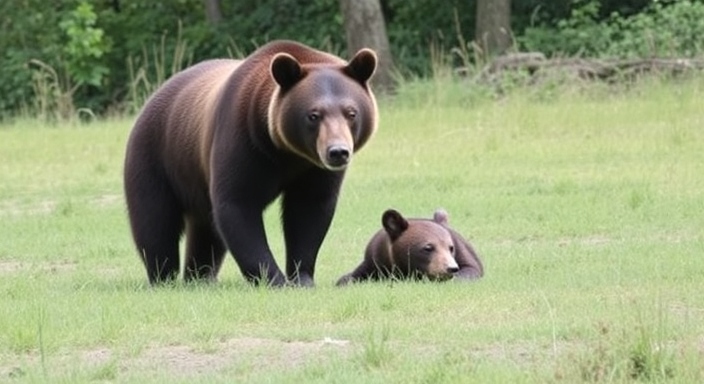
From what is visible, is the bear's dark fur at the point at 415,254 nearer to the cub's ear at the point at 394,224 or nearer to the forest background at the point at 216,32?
the cub's ear at the point at 394,224

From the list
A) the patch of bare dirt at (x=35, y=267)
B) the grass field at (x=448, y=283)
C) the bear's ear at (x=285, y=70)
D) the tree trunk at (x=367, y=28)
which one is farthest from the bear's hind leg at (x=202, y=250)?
the tree trunk at (x=367, y=28)

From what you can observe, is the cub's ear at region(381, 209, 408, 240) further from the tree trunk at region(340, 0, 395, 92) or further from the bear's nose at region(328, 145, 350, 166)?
the tree trunk at region(340, 0, 395, 92)

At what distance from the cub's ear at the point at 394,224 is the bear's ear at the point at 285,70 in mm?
1236

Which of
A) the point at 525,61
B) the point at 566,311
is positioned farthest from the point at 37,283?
the point at 525,61

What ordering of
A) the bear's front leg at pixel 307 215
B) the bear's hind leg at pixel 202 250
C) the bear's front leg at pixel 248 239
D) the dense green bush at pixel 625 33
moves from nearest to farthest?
the bear's front leg at pixel 248 239, the bear's front leg at pixel 307 215, the bear's hind leg at pixel 202 250, the dense green bush at pixel 625 33

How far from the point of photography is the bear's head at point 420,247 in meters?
11.4

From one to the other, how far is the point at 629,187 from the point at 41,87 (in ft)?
53.0

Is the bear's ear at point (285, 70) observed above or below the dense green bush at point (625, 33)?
above

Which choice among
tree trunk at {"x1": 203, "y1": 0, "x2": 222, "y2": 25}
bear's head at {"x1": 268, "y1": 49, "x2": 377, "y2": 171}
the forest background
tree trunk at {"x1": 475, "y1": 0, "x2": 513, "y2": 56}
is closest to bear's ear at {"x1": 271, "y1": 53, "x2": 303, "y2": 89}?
bear's head at {"x1": 268, "y1": 49, "x2": 377, "y2": 171}

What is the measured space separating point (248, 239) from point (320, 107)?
91 centimetres

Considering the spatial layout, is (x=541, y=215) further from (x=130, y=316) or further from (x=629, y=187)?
(x=130, y=316)

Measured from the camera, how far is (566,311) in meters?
9.25

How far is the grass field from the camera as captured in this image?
7.93m

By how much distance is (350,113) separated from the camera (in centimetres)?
1080
